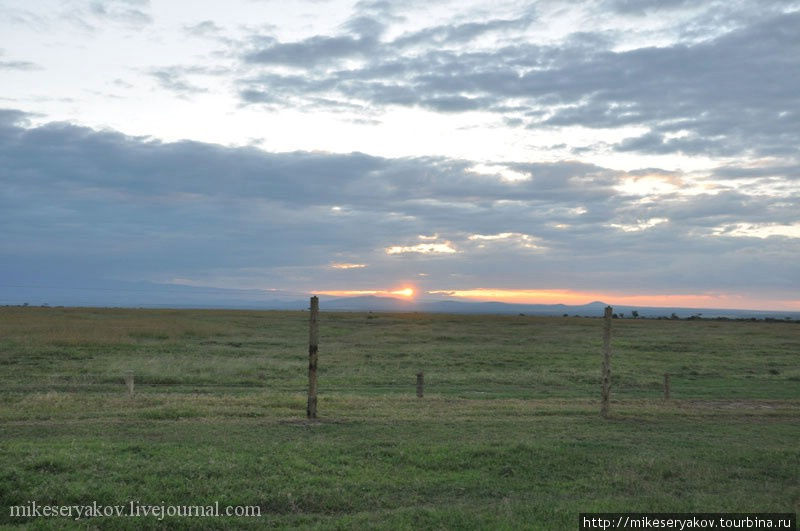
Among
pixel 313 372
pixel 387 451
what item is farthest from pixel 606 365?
pixel 387 451

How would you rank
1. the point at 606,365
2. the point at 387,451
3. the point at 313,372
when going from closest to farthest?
the point at 387,451, the point at 313,372, the point at 606,365

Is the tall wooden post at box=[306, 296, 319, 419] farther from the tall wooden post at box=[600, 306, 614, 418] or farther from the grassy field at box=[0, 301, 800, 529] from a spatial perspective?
the tall wooden post at box=[600, 306, 614, 418]

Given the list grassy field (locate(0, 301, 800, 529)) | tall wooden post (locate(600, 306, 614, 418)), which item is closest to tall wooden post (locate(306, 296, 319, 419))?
grassy field (locate(0, 301, 800, 529))

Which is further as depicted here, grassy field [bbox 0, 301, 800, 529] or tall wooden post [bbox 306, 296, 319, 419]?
tall wooden post [bbox 306, 296, 319, 419]

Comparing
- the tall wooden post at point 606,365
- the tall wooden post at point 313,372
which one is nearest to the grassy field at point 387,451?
the tall wooden post at point 313,372

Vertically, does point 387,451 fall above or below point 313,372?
below

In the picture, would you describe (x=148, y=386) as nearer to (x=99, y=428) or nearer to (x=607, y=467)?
(x=99, y=428)

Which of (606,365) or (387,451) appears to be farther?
(606,365)

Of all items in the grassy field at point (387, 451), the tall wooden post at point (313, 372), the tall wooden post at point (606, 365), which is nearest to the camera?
the grassy field at point (387, 451)

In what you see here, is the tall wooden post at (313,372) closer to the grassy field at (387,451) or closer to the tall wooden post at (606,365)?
the grassy field at (387,451)

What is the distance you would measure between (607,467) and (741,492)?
234 cm

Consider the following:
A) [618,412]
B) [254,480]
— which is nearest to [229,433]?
[254,480]

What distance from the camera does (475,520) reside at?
899 centimetres

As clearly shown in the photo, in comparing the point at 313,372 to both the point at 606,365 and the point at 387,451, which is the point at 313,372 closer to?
the point at 387,451
